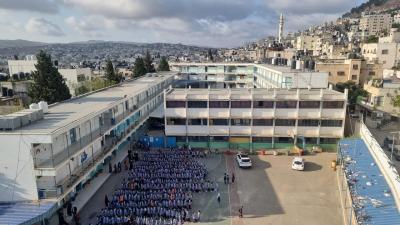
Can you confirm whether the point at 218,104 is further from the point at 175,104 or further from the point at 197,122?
the point at 175,104

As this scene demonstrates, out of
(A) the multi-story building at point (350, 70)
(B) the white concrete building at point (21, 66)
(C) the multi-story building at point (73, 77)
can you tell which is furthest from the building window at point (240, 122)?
(B) the white concrete building at point (21, 66)

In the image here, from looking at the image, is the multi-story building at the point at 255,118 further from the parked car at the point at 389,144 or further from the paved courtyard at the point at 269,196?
the parked car at the point at 389,144

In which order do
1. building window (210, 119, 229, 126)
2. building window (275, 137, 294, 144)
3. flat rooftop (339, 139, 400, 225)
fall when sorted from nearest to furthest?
flat rooftop (339, 139, 400, 225), building window (210, 119, 229, 126), building window (275, 137, 294, 144)

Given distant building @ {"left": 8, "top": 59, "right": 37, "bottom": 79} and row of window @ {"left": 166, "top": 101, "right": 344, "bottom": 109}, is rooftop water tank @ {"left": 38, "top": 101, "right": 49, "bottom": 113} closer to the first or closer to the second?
row of window @ {"left": 166, "top": 101, "right": 344, "bottom": 109}

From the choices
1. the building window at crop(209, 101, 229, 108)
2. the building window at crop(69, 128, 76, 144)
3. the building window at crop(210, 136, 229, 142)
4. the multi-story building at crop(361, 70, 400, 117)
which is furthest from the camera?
the multi-story building at crop(361, 70, 400, 117)

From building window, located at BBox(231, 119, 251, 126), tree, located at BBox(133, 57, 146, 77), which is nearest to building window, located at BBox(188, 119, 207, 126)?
building window, located at BBox(231, 119, 251, 126)

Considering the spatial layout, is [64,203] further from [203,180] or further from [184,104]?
[184,104]
